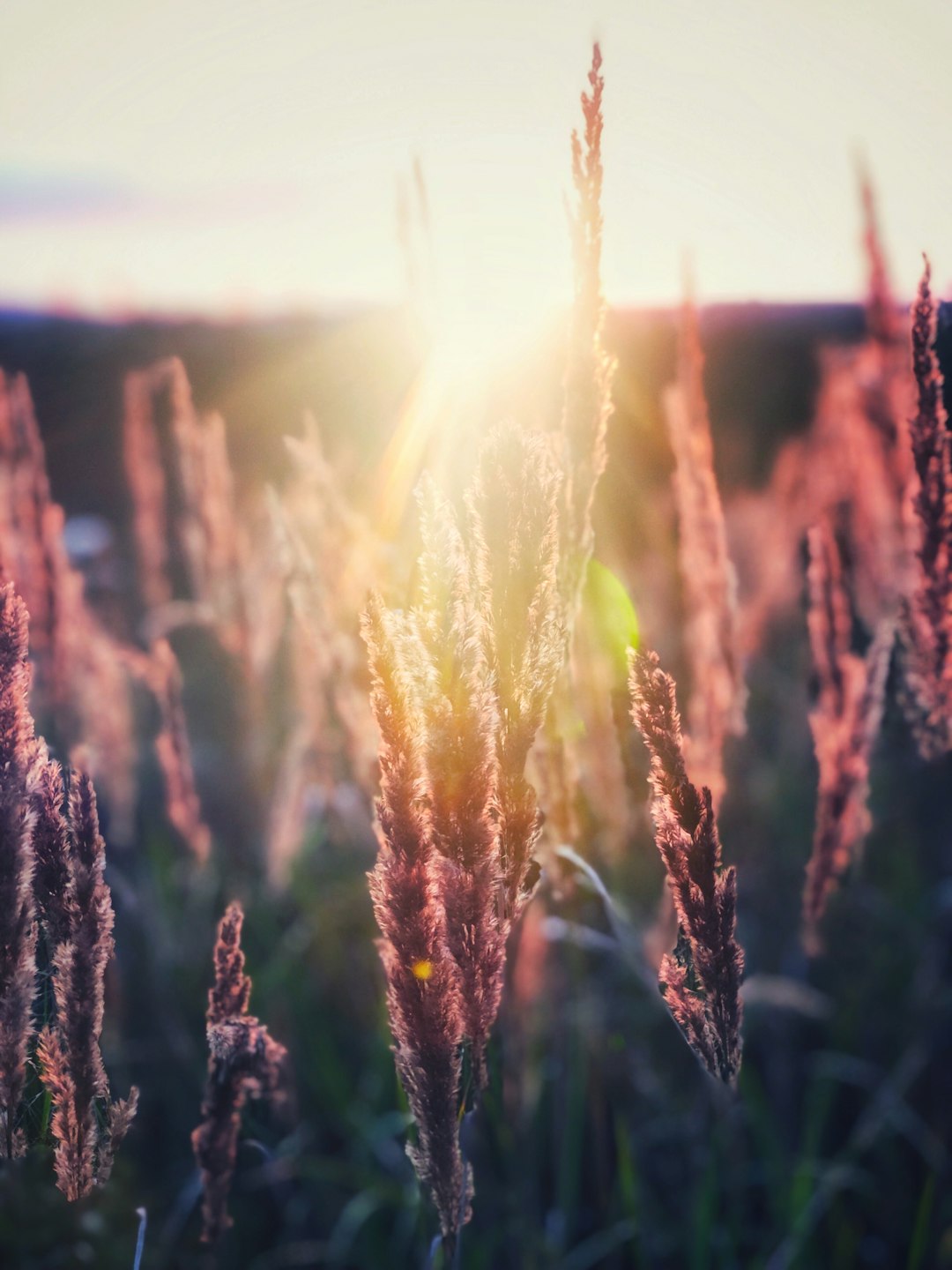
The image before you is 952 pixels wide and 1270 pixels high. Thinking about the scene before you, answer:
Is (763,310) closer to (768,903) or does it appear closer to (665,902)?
(665,902)

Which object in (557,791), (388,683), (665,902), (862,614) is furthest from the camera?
(862,614)

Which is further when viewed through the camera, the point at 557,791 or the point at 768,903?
the point at 768,903

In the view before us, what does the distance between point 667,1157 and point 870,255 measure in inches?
87.5

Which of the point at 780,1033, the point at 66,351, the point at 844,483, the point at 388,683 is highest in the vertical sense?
the point at 66,351

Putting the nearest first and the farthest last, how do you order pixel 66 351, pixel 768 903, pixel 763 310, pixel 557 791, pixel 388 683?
pixel 388 683, pixel 557 791, pixel 763 310, pixel 768 903, pixel 66 351

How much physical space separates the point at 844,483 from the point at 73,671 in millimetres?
1836

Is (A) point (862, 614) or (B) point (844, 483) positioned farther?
(A) point (862, 614)

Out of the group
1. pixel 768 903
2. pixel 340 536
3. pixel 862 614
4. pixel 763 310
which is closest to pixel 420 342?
pixel 340 536

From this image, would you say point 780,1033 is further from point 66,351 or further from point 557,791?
point 66,351

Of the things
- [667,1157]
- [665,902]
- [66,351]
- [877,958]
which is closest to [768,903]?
[877,958]

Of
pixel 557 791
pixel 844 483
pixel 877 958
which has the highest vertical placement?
pixel 844 483

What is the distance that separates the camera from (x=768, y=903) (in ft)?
7.85

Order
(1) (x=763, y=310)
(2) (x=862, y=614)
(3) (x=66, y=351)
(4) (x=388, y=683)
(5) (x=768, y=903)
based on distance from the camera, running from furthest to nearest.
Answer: (3) (x=66, y=351) → (5) (x=768, y=903) → (2) (x=862, y=614) → (1) (x=763, y=310) → (4) (x=388, y=683)

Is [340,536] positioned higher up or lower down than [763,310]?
lower down
